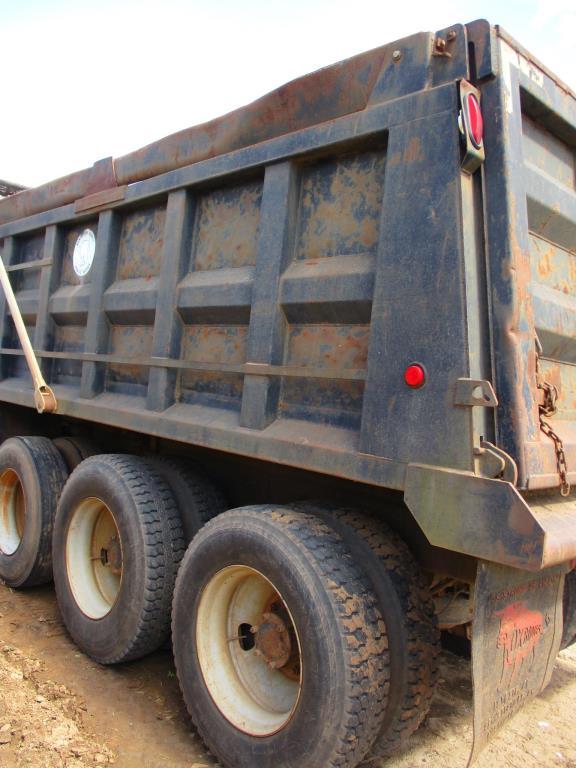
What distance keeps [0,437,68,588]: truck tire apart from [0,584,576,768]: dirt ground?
1.90 ft

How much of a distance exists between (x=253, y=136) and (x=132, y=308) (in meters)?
1.15

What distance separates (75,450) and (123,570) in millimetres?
1442

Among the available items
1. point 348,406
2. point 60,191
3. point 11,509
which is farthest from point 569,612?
point 60,191

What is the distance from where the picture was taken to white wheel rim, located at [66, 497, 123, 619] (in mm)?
3525

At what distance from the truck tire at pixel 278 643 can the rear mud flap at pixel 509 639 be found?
1.07 ft

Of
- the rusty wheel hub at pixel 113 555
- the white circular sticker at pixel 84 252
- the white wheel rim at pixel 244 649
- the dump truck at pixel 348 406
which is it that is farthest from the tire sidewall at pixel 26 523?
the white wheel rim at pixel 244 649

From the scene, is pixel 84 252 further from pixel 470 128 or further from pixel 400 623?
pixel 400 623

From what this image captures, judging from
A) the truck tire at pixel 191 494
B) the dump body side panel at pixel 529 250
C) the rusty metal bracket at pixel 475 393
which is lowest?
the truck tire at pixel 191 494

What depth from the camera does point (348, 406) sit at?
2.38 m

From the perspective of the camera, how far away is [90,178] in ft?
13.0

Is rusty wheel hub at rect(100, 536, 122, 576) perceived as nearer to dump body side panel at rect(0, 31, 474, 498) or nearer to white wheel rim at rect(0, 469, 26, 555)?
dump body side panel at rect(0, 31, 474, 498)

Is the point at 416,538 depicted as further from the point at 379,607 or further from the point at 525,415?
the point at 525,415

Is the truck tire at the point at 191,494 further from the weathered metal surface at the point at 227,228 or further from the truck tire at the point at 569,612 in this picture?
the truck tire at the point at 569,612

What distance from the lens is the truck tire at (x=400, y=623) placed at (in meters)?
2.19
